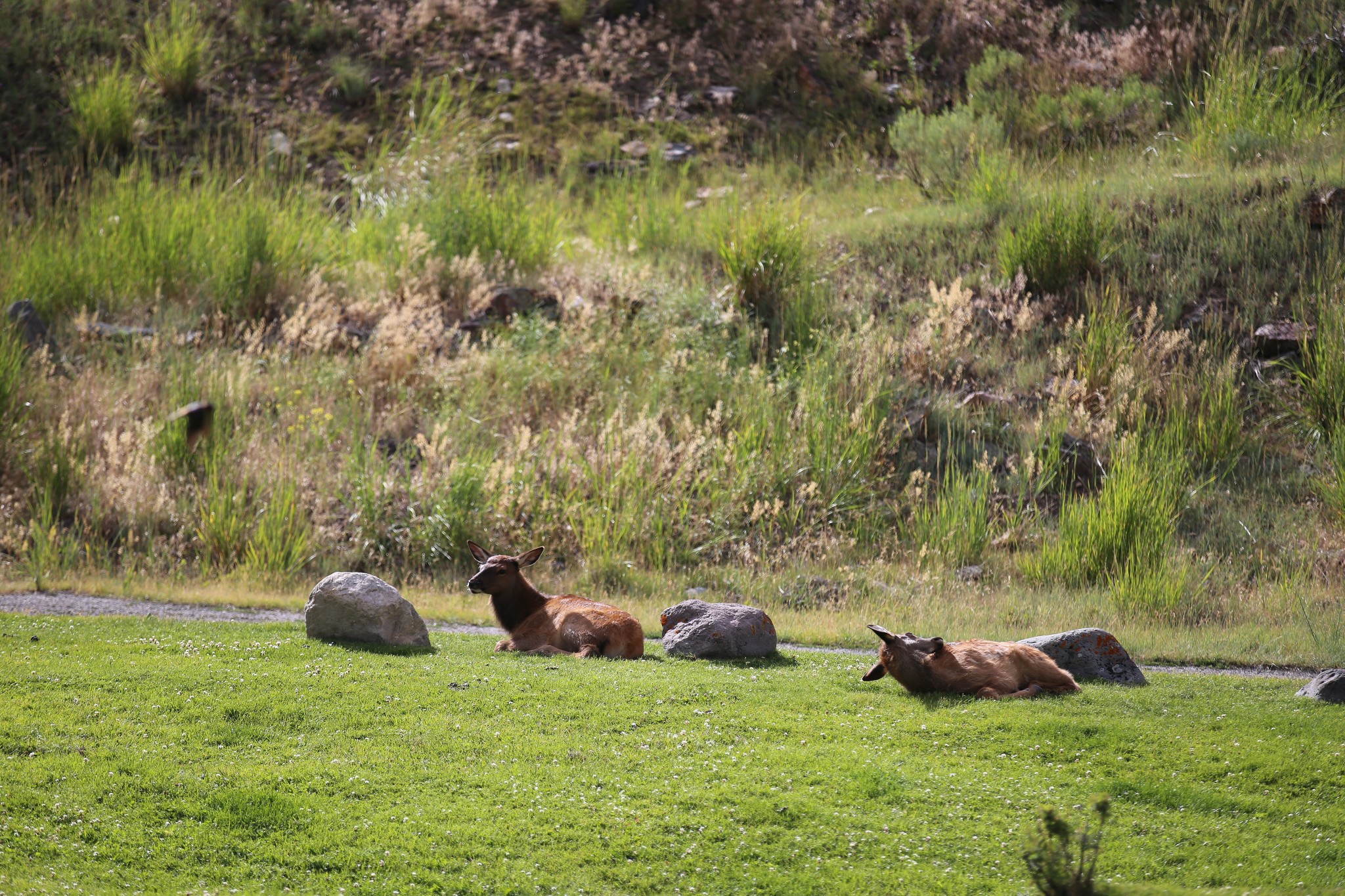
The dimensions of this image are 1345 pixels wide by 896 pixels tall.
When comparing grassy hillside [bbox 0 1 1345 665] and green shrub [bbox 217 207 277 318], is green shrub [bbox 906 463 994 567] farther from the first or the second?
green shrub [bbox 217 207 277 318]

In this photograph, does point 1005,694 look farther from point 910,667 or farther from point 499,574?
point 499,574

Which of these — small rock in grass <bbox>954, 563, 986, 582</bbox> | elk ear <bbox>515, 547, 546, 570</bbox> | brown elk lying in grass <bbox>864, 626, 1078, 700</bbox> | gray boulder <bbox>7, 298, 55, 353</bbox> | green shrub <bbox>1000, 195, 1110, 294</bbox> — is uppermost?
green shrub <bbox>1000, 195, 1110, 294</bbox>

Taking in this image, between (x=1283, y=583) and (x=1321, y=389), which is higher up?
(x=1321, y=389)

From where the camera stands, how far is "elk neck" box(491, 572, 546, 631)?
30.9 ft

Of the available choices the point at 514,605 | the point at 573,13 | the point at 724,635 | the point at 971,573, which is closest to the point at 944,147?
the point at 573,13

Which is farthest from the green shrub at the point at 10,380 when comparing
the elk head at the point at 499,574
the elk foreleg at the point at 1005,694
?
the elk foreleg at the point at 1005,694

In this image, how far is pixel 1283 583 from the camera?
11898 millimetres

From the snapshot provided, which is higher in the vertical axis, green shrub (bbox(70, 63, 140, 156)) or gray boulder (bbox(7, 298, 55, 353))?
green shrub (bbox(70, 63, 140, 156))

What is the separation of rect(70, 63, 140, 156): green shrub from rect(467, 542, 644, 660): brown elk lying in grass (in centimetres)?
1843

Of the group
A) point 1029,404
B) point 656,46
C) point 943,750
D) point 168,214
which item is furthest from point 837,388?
point 656,46

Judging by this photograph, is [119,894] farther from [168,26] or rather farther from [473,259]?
[168,26]

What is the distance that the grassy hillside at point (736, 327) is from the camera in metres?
13.0

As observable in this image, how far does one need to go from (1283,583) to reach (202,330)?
15.1 m

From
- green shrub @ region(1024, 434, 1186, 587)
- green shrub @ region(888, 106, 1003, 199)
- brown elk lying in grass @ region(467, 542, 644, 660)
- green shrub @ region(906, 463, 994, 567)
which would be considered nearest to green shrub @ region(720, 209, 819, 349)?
green shrub @ region(888, 106, 1003, 199)
